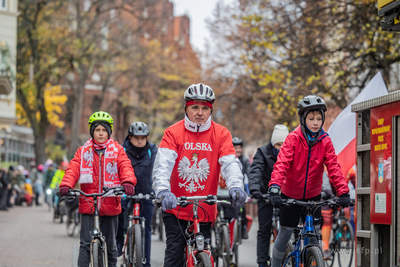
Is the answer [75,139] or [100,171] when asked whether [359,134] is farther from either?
[75,139]

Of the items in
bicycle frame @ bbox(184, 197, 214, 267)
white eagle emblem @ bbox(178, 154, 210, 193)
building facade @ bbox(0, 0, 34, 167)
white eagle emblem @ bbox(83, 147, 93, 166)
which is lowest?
bicycle frame @ bbox(184, 197, 214, 267)

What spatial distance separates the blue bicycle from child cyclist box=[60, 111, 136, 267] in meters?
1.77

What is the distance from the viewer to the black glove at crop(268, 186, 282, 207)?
18.7 ft

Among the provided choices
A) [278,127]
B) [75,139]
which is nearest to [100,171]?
[278,127]

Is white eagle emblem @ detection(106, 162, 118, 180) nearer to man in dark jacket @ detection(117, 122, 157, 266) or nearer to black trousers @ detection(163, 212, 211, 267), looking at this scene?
black trousers @ detection(163, 212, 211, 267)

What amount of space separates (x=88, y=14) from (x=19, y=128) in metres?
18.9

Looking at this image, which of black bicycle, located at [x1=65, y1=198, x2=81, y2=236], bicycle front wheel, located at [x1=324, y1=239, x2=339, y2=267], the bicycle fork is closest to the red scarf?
the bicycle fork

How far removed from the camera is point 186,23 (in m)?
101

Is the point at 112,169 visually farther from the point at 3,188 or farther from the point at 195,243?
the point at 3,188

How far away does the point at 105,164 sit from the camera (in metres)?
6.99

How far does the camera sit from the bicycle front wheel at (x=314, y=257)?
18.0 feet

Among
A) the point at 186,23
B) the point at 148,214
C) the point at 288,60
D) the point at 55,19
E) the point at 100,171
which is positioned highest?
the point at 186,23

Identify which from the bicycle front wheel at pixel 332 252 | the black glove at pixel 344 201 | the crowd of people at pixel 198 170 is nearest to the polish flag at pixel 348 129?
the bicycle front wheel at pixel 332 252

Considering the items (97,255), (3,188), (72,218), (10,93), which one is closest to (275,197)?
(97,255)
